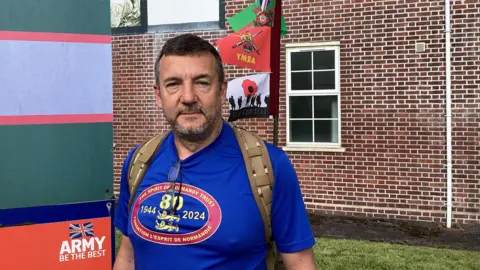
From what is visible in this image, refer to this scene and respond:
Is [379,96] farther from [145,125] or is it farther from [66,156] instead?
[66,156]

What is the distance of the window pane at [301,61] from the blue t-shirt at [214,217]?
19.2 ft

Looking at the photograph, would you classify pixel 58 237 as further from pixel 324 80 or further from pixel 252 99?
pixel 324 80

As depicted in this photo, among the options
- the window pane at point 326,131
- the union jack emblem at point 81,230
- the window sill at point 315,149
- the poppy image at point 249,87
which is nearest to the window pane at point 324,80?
the window pane at point 326,131

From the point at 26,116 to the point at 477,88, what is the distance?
20.6 ft

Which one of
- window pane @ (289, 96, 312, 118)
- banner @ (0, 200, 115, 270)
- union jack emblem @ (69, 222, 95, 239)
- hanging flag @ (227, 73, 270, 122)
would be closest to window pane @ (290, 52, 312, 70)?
window pane @ (289, 96, 312, 118)

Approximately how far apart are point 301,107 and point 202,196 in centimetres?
603

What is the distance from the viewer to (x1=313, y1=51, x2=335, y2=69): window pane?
7.32 metres

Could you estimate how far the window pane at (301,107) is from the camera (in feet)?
A: 24.6

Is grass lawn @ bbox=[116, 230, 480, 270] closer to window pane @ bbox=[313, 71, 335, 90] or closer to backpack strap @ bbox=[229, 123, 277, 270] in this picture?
window pane @ bbox=[313, 71, 335, 90]

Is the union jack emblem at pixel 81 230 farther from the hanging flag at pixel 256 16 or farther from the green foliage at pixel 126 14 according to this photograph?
the green foliage at pixel 126 14

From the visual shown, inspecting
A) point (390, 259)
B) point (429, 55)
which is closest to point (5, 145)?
point (390, 259)

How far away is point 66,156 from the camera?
2.70 metres

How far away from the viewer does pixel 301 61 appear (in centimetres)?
746

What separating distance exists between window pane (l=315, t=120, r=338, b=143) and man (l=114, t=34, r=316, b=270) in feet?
18.9
